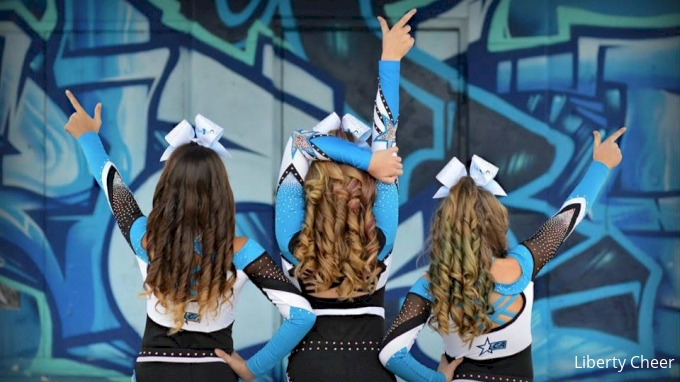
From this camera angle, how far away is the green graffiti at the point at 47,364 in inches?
295

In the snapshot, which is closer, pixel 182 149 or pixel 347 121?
pixel 182 149

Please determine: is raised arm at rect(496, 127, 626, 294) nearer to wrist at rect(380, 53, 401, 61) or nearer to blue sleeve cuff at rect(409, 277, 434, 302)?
blue sleeve cuff at rect(409, 277, 434, 302)

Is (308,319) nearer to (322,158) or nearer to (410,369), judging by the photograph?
(410,369)

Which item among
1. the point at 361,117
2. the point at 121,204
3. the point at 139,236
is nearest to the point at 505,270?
the point at 139,236

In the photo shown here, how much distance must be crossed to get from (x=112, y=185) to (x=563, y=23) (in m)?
3.97

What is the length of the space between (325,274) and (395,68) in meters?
0.94

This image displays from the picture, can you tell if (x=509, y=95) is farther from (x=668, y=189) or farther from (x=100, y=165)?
(x=100, y=165)

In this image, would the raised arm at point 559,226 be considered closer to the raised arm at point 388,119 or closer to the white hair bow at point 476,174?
the white hair bow at point 476,174

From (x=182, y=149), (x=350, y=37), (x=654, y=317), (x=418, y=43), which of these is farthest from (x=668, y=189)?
(x=182, y=149)

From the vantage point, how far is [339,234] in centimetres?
431

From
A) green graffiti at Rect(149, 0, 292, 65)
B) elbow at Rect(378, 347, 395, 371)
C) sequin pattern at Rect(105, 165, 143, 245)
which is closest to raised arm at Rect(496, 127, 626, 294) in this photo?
elbow at Rect(378, 347, 395, 371)

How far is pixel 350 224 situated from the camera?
4.30 m

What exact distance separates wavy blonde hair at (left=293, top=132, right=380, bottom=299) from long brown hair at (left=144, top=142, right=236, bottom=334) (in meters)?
0.34

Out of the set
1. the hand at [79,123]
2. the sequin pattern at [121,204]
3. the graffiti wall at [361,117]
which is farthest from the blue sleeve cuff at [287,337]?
the graffiti wall at [361,117]
